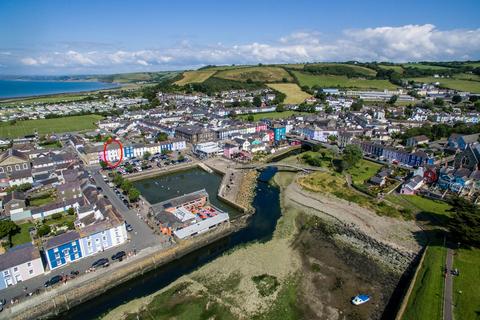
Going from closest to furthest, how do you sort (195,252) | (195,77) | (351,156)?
(195,252) → (351,156) → (195,77)

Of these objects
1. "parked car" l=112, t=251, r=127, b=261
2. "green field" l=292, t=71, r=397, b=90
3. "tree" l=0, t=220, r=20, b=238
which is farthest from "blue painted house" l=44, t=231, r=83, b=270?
"green field" l=292, t=71, r=397, b=90

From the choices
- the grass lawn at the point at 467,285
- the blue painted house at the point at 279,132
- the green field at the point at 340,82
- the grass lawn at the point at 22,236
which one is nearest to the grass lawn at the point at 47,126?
the blue painted house at the point at 279,132

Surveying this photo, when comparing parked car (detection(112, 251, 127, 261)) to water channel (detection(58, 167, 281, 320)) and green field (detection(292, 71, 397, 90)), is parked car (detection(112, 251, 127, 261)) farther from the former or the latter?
green field (detection(292, 71, 397, 90))

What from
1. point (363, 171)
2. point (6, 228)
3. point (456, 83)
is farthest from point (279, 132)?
point (456, 83)

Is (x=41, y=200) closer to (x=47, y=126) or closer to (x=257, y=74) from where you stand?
(x=47, y=126)

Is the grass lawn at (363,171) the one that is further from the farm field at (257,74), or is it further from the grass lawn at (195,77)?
the grass lawn at (195,77)

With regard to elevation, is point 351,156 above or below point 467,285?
above

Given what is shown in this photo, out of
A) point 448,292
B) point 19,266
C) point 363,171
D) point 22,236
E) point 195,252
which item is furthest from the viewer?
point 363,171
